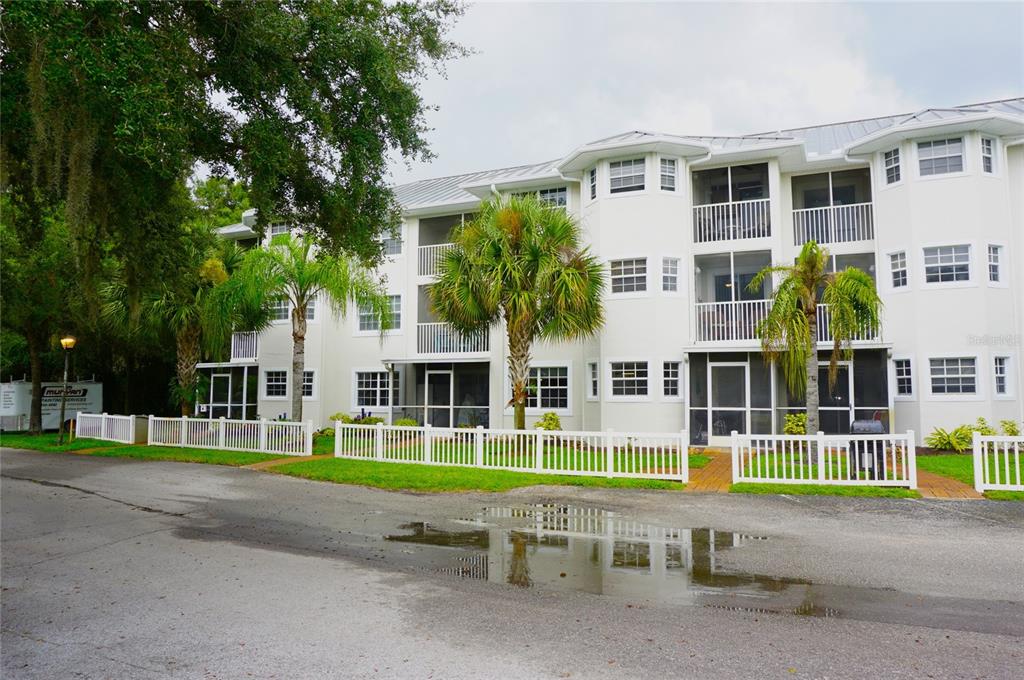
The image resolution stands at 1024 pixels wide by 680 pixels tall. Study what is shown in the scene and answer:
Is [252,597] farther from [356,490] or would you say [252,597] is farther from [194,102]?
[356,490]

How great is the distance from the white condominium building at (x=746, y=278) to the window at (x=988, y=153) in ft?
0.18

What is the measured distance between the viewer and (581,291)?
15.2 metres

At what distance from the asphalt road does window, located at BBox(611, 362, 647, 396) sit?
8.60m

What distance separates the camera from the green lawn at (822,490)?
1074 cm

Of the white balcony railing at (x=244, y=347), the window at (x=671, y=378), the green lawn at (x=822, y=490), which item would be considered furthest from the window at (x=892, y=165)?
the white balcony railing at (x=244, y=347)

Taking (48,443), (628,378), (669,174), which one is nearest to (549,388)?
(628,378)

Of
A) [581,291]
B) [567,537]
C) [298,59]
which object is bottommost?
[567,537]

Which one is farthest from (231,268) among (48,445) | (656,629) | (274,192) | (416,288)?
(656,629)

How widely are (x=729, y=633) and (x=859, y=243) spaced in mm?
16861

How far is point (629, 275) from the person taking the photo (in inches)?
763

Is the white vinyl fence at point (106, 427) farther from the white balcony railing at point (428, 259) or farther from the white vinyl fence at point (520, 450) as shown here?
the white balcony railing at point (428, 259)

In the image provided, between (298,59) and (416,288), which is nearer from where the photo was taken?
(298,59)

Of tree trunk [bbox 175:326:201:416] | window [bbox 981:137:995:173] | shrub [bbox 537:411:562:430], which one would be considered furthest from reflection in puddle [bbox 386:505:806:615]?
tree trunk [bbox 175:326:201:416]

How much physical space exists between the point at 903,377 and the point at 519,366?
1005 centimetres
